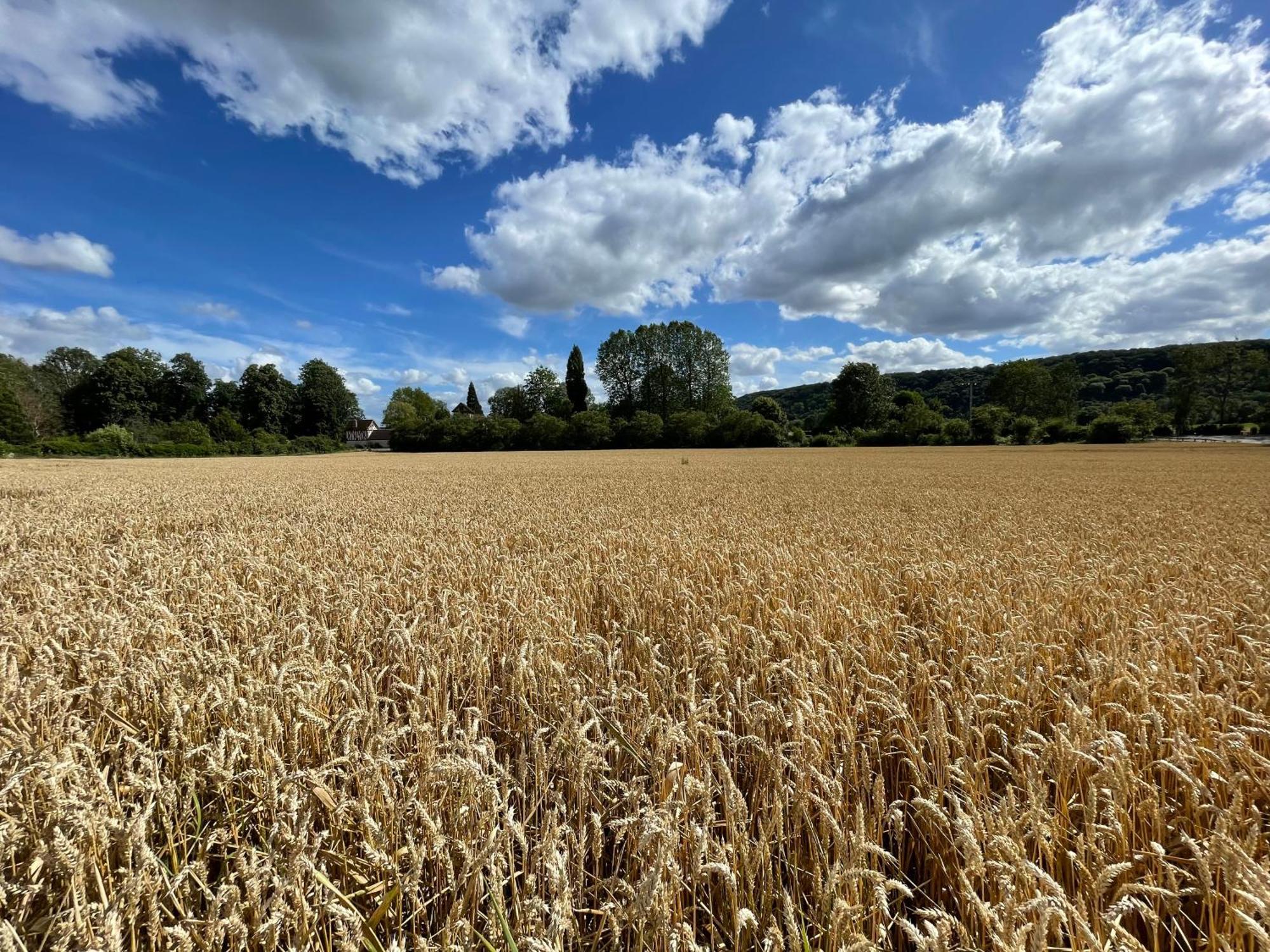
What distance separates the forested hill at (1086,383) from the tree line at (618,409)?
39.2 ft

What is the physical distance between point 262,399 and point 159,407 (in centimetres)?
1553

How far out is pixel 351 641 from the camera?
10.3ft

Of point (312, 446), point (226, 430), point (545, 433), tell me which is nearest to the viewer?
point (545, 433)

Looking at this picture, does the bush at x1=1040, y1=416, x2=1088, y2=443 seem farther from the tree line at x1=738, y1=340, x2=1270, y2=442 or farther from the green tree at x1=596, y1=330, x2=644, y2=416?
the green tree at x1=596, y1=330, x2=644, y2=416

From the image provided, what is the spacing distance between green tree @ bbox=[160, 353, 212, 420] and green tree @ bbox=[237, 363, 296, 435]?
20.0ft

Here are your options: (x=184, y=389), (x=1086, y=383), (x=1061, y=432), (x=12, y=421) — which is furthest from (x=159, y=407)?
(x=1086, y=383)

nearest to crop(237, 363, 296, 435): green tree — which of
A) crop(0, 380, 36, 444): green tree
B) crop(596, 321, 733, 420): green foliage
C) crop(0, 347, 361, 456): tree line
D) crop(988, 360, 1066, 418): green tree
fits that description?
crop(0, 347, 361, 456): tree line

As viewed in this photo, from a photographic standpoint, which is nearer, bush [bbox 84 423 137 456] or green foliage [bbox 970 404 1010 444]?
bush [bbox 84 423 137 456]

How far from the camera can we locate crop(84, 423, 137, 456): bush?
171 feet

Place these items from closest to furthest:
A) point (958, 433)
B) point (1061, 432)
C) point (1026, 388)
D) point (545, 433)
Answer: point (958, 433) < point (1061, 432) < point (545, 433) < point (1026, 388)

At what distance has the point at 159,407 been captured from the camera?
3307 inches

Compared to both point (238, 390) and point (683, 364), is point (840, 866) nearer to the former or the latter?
point (683, 364)

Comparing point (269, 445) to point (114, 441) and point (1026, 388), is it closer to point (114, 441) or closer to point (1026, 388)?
point (114, 441)

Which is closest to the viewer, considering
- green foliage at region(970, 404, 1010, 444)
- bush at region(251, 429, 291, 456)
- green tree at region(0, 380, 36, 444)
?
green tree at region(0, 380, 36, 444)
